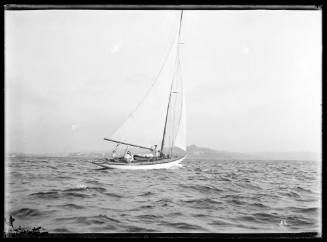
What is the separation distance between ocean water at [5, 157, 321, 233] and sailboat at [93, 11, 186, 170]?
10cm

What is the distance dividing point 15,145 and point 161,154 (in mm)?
1142

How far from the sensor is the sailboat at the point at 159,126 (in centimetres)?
282

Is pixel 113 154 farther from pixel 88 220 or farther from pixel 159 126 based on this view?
pixel 88 220

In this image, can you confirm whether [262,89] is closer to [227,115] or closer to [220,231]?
[227,115]

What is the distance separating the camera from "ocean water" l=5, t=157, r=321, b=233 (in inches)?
104

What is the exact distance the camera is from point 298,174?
2770 mm

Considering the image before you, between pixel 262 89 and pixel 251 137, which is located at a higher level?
pixel 262 89

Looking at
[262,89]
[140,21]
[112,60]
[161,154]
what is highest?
[140,21]

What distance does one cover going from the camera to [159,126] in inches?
115

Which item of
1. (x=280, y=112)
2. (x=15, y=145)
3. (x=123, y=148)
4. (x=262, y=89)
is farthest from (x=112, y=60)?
(x=280, y=112)

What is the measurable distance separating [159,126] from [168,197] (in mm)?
585

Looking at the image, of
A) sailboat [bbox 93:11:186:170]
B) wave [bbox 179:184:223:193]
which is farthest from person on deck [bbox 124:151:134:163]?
wave [bbox 179:184:223:193]

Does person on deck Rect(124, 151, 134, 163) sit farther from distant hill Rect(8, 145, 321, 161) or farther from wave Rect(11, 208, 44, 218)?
wave Rect(11, 208, 44, 218)

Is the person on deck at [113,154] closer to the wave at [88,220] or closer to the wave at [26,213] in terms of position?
the wave at [88,220]
